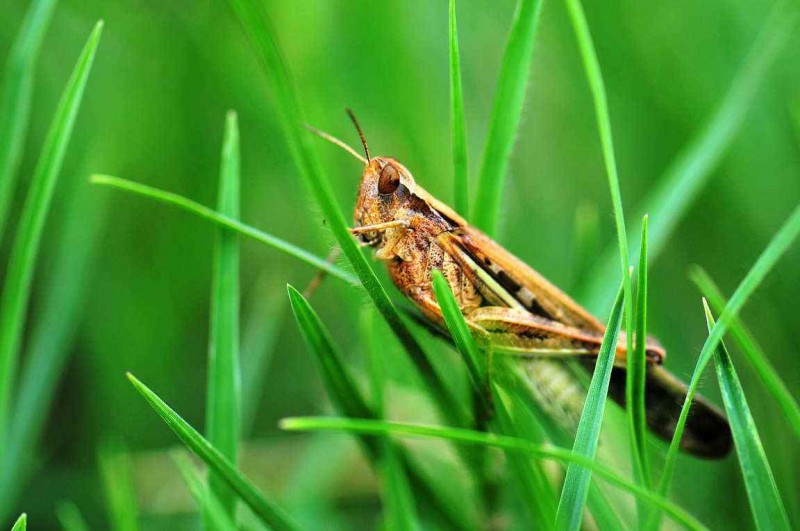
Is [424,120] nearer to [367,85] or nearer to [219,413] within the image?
[367,85]

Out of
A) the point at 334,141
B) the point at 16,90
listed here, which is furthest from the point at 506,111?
the point at 16,90

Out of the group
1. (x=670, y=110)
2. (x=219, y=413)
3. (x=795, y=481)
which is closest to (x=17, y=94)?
(x=219, y=413)

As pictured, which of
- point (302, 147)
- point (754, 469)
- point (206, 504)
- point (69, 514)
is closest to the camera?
point (754, 469)

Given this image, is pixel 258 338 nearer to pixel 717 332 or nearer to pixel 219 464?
pixel 219 464

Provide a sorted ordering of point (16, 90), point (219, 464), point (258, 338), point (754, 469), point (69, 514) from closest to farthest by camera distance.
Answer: point (754, 469) → point (219, 464) → point (16, 90) → point (69, 514) → point (258, 338)

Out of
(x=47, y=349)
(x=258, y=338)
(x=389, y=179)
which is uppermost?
(x=389, y=179)
